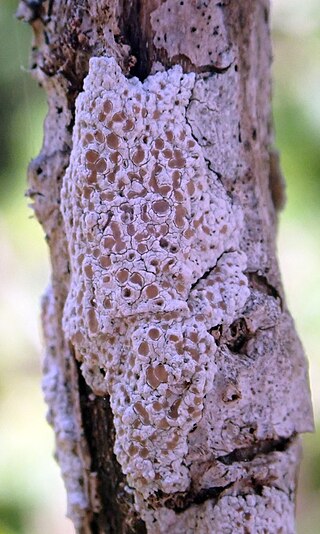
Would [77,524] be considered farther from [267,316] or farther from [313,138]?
[313,138]

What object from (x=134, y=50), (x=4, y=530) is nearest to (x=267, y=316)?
(x=134, y=50)

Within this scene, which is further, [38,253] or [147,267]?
[38,253]

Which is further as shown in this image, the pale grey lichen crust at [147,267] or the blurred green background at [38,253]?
the blurred green background at [38,253]

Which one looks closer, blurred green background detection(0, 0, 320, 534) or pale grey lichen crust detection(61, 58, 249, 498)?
pale grey lichen crust detection(61, 58, 249, 498)

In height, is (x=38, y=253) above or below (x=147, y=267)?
above
